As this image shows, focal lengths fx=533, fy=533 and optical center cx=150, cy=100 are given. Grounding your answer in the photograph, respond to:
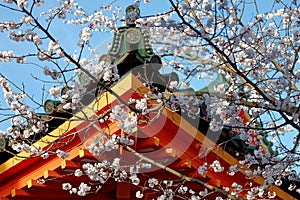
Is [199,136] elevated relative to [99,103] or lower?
lower

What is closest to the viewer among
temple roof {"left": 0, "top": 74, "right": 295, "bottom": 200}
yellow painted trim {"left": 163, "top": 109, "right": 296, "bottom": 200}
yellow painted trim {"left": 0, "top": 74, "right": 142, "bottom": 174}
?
yellow painted trim {"left": 0, "top": 74, "right": 142, "bottom": 174}

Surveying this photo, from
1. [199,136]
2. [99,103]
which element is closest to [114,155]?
[99,103]

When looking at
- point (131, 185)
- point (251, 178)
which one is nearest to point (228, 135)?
point (251, 178)

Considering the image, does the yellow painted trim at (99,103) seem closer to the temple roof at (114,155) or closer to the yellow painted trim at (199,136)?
the temple roof at (114,155)

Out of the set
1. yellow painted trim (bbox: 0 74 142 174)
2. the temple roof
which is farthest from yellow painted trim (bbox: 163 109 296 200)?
yellow painted trim (bbox: 0 74 142 174)

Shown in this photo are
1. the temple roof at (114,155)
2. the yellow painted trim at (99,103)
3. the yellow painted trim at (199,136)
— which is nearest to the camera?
the yellow painted trim at (99,103)

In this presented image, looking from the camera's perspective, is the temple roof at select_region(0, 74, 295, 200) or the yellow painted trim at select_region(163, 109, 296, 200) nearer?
the temple roof at select_region(0, 74, 295, 200)

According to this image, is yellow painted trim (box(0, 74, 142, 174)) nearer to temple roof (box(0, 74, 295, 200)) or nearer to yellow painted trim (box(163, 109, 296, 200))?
temple roof (box(0, 74, 295, 200))

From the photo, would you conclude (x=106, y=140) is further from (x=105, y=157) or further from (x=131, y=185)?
(x=131, y=185)

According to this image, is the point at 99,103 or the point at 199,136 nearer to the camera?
the point at 99,103

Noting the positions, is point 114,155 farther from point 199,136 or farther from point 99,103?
point 199,136

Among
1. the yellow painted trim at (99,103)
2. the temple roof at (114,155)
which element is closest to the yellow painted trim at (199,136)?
the temple roof at (114,155)

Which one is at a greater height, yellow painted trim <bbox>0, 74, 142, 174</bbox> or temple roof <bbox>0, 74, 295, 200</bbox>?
yellow painted trim <bbox>0, 74, 142, 174</bbox>

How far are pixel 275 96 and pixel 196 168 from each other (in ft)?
4.56
